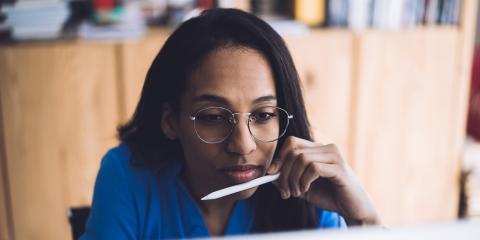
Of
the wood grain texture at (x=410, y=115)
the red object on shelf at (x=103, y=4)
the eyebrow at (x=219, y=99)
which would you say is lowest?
the wood grain texture at (x=410, y=115)

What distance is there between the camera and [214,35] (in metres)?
0.64

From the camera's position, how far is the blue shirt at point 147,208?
698mm

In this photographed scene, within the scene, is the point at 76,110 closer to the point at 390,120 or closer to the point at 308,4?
the point at 308,4

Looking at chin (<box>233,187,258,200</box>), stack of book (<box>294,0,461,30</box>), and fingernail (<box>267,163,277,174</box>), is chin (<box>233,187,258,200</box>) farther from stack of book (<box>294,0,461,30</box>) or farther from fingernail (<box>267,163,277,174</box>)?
stack of book (<box>294,0,461,30</box>)

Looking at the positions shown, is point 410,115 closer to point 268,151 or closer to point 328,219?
point 328,219

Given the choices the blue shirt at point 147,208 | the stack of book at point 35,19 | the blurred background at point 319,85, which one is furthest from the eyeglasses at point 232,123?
the stack of book at point 35,19

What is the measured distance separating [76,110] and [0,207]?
0.35 metres

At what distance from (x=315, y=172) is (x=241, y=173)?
108 mm

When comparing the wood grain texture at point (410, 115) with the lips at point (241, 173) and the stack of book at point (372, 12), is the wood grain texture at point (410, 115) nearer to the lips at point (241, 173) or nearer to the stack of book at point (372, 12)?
the stack of book at point (372, 12)

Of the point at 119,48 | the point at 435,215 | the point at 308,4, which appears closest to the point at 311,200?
the point at 119,48

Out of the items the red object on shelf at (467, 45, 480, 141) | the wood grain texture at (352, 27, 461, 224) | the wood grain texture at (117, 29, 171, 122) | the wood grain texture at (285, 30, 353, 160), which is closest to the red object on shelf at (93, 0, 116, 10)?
the wood grain texture at (117, 29, 171, 122)

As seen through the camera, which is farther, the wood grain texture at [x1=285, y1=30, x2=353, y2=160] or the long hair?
the wood grain texture at [x1=285, y1=30, x2=353, y2=160]

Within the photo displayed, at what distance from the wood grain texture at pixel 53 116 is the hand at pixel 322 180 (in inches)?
36.1

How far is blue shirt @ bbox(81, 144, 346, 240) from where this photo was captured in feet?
2.29
